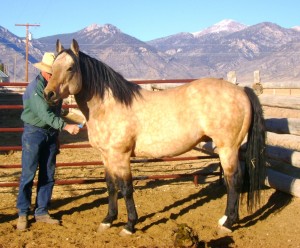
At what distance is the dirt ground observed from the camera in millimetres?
4301

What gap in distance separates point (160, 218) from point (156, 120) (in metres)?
1.24

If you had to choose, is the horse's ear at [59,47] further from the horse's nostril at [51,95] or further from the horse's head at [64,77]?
the horse's nostril at [51,95]

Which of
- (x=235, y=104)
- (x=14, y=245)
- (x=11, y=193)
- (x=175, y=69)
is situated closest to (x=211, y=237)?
(x=235, y=104)

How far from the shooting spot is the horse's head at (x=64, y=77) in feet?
13.5

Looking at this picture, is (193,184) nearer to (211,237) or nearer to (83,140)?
(211,237)

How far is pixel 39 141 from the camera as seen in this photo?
4656mm

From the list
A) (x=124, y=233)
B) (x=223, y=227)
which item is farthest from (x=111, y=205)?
(x=223, y=227)

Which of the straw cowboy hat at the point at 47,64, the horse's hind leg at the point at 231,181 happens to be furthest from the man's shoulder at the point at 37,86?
the horse's hind leg at the point at 231,181

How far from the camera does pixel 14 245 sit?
4.18 metres

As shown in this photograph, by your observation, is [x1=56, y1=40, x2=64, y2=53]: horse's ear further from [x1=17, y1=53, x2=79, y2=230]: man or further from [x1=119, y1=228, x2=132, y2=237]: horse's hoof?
[x1=119, y1=228, x2=132, y2=237]: horse's hoof

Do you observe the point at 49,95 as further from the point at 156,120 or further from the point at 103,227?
the point at 103,227

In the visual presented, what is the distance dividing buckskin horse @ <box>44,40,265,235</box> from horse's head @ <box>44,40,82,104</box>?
13 cm

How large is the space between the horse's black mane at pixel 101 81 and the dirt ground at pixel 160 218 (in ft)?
4.55

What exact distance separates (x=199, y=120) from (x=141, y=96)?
0.66m
